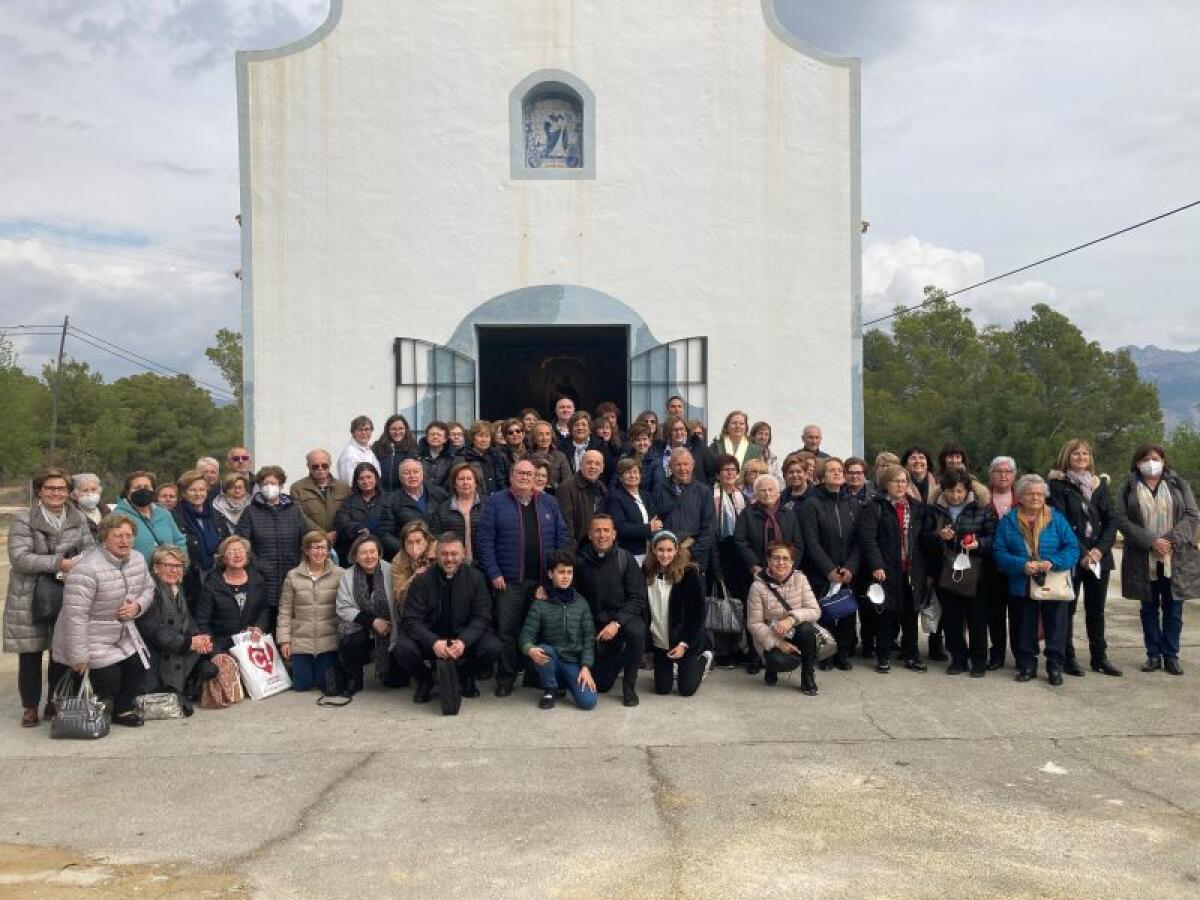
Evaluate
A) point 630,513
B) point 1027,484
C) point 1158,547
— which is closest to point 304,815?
point 630,513

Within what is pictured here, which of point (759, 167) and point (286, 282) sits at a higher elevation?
point (759, 167)

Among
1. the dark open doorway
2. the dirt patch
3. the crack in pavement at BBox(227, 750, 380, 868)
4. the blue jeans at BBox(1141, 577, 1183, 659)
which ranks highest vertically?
the dark open doorway

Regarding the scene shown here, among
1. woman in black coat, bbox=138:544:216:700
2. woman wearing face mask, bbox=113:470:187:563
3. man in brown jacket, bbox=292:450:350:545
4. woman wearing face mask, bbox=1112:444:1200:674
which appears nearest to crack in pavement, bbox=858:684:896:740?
woman wearing face mask, bbox=1112:444:1200:674

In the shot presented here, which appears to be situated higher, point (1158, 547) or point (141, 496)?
point (141, 496)

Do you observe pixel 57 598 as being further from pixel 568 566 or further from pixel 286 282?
pixel 286 282

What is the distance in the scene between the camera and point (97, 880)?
4.20m

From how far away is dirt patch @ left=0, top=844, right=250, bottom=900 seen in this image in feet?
13.3

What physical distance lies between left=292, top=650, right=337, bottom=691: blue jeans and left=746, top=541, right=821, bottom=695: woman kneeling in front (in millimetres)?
2923

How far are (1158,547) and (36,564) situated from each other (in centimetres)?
740

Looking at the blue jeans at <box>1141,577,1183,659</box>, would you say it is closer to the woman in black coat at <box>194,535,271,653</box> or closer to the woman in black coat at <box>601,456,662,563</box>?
the woman in black coat at <box>601,456,662,563</box>

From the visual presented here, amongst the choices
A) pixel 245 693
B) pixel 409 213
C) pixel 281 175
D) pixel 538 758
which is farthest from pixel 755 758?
pixel 281 175

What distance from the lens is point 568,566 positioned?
22.7 ft

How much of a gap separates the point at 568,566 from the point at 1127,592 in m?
4.07

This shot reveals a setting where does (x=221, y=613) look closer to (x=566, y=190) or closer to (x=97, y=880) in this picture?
(x=97, y=880)
